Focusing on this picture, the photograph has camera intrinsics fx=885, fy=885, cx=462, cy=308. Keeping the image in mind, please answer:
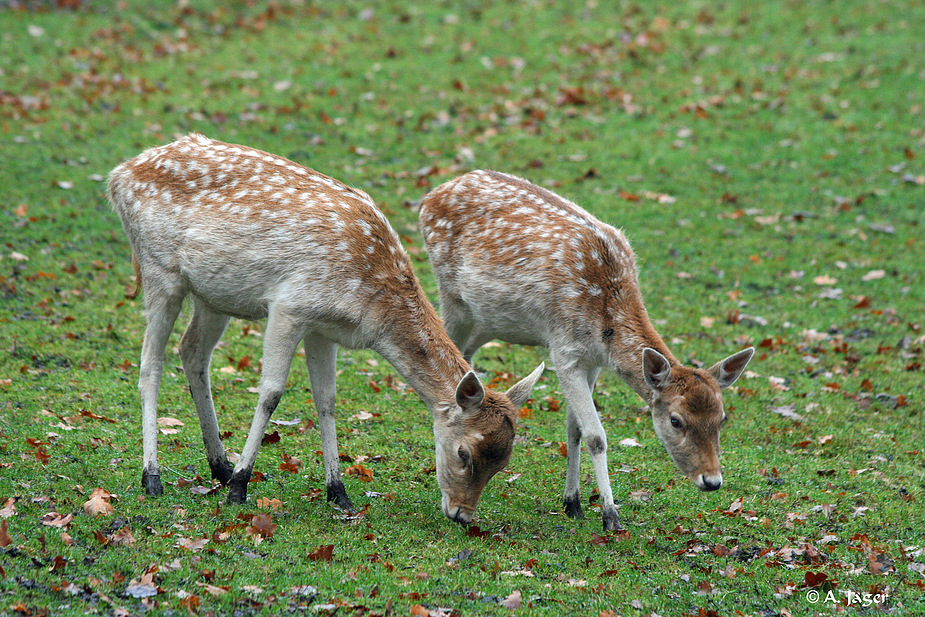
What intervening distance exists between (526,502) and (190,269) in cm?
328

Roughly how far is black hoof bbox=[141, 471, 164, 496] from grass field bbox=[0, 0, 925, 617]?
3.5 inches

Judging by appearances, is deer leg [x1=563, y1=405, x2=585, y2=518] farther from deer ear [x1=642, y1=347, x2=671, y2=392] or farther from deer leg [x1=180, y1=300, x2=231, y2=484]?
deer leg [x1=180, y1=300, x2=231, y2=484]

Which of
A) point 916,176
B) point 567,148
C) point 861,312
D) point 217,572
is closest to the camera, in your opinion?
point 217,572

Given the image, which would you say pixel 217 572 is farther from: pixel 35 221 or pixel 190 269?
pixel 35 221

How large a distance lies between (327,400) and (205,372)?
1.08 metres

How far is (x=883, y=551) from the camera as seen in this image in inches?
255

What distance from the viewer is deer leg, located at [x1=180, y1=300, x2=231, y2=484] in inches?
279

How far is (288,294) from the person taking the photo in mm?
6445

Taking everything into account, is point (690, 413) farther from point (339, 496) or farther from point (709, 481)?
point (339, 496)

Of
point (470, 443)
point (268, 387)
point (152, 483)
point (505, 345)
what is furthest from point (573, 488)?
point (505, 345)

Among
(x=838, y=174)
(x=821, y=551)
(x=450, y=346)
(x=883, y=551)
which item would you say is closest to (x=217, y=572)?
(x=450, y=346)

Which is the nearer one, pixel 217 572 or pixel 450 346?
pixel 217 572

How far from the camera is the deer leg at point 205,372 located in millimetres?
7094

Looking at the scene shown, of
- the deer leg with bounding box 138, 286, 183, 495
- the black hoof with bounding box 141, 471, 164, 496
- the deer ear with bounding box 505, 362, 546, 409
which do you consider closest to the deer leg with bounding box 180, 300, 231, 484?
the deer leg with bounding box 138, 286, 183, 495
